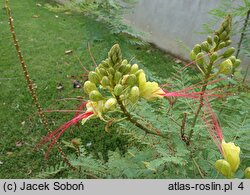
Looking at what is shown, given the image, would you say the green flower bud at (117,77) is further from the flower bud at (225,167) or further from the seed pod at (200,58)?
the flower bud at (225,167)

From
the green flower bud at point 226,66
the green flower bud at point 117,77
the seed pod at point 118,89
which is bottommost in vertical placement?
the seed pod at point 118,89

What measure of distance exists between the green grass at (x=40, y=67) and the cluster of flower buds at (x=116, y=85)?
126cm

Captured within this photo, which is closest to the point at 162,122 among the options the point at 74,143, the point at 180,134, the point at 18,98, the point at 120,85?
the point at 180,134

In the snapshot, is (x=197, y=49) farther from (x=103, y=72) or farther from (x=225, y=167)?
(x=225, y=167)

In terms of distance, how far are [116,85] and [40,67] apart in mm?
4075

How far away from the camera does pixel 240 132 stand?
1595 mm

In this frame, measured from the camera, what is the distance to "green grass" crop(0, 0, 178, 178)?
3.39 meters

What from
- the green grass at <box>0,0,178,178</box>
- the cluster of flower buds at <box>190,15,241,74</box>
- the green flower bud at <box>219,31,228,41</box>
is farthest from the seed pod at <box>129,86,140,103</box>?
the green grass at <box>0,0,178,178</box>

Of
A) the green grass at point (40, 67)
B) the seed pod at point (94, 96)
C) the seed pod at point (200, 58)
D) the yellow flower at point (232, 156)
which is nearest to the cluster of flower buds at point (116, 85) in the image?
the seed pod at point (94, 96)

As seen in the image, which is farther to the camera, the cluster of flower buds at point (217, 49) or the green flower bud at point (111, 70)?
the cluster of flower buds at point (217, 49)

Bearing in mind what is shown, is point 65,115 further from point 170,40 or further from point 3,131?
point 170,40

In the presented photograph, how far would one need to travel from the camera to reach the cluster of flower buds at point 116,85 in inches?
52.1

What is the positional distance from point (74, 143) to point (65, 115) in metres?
1.95

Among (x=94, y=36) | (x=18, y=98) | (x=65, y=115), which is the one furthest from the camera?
(x=18, y=98)
